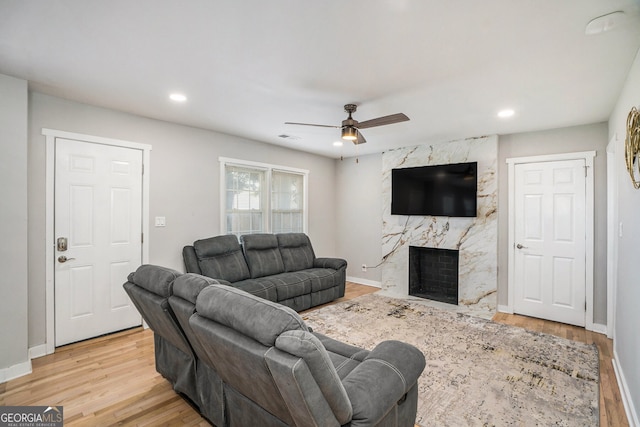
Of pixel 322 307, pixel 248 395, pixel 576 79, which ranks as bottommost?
pixel 322 307

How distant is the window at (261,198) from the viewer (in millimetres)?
4727

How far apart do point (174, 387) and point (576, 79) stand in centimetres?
410

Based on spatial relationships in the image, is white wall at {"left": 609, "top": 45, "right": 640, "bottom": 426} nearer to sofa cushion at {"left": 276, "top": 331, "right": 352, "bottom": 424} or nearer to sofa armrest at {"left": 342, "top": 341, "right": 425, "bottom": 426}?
sofa armrest at {"left": 342, "top": 341, "right": 425, "bottom": 426}

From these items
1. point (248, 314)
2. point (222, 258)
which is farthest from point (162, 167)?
point (248, 314)

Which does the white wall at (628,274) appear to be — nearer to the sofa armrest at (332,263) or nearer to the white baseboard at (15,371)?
the sofa armrest at (332,263)

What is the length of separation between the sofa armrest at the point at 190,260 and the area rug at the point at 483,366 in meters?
1.57

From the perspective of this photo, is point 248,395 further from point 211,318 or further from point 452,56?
point 452,56

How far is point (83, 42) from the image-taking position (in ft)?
6.94

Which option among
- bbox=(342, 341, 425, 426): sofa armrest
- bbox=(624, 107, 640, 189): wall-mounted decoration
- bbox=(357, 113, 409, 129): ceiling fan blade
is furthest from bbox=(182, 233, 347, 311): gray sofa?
bbox=(624, 107, 640, 189): wall-mounted decoration

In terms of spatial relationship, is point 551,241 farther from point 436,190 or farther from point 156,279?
point 156,279

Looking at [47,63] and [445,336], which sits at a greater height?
[47,63]

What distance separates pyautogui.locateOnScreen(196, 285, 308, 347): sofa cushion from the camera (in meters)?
1.24

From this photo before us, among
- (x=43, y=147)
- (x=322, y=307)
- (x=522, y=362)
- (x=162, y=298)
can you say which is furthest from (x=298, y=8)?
(x=322, y=307)

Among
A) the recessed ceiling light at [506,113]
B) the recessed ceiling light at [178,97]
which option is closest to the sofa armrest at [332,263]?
the recessed ceiling light at [506,113]
